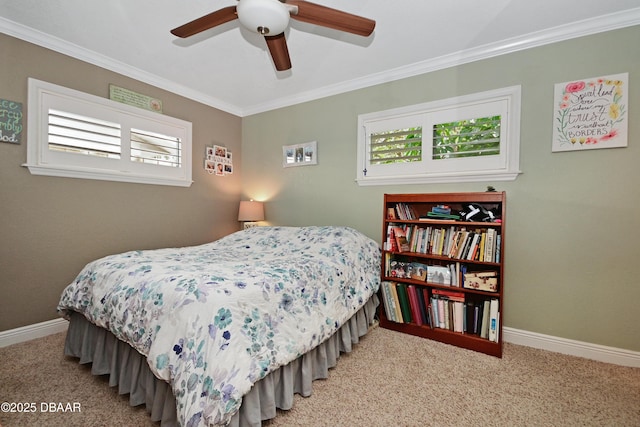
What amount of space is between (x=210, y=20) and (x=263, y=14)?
0.36 m

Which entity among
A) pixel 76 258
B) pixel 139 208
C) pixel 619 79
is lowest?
pixel 76 258

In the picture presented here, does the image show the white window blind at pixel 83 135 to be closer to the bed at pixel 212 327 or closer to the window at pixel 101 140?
the window at pixel 101 140

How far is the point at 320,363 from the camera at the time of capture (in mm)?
1787

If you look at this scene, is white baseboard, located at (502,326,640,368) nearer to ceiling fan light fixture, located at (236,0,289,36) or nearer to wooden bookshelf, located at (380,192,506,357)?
wooden bookshelf, located at (380,192,506,357)

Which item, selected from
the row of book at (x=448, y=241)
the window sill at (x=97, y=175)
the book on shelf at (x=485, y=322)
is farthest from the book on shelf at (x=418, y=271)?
the window sill at (x=97, y=175)

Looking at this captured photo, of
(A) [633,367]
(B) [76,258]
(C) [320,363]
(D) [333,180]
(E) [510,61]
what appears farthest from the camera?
(D) [333,180]

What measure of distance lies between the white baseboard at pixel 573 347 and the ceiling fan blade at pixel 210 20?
288 cm

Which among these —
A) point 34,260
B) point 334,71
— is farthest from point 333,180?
point 34,260

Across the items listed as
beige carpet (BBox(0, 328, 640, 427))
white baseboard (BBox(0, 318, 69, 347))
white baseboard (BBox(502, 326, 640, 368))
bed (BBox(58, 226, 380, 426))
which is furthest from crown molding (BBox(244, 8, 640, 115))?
white baseboard (BBox(0, 318, 69, 347))

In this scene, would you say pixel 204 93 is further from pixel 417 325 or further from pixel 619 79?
pixel 619 79

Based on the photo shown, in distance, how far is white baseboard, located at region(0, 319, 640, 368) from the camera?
1967 millimetres

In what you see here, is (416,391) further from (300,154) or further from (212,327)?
(300,154)

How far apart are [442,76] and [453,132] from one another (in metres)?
0.52

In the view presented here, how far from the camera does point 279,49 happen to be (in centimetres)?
183
